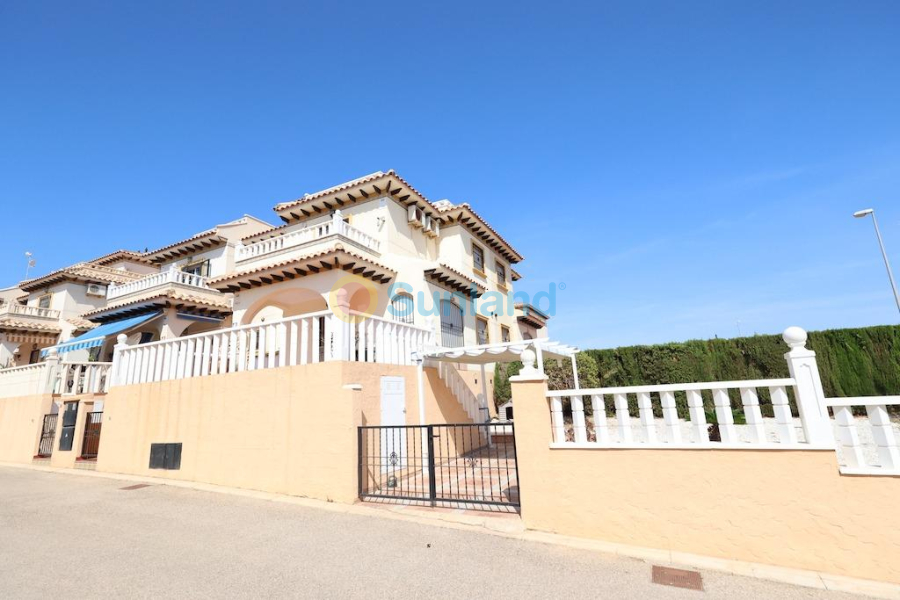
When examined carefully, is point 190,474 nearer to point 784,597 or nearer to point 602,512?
point 602,512

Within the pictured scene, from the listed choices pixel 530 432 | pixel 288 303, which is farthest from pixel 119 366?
Answer: pixel 530 432

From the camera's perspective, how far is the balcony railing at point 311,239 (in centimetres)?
1507

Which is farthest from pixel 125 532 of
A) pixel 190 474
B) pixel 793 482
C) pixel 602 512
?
pixel 793 482

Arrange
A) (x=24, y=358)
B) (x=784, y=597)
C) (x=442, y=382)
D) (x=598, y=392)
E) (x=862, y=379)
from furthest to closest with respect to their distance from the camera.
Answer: (x=24, y=358), (x=862, y=379), (x=442, y=382), (x=598, y=392), (x=784, y=597)

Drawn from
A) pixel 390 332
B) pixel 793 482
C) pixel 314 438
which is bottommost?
pixel 793 482

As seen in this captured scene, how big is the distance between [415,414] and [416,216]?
35.8 ft

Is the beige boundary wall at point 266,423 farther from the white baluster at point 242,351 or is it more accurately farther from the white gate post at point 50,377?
the white gate post at point 50,377

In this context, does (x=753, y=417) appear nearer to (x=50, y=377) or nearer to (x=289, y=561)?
(x=289, y=561)

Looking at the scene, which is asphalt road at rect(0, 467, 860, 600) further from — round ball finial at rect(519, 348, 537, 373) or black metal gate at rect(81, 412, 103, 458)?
black metal gate at rect(81, 412, 103, 458)

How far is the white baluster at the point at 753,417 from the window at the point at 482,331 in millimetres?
15149

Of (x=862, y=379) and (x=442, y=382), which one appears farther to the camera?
(x=862, y=379)

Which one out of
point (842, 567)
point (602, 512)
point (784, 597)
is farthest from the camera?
point (602, 512)

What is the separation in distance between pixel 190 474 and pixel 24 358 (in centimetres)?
2868

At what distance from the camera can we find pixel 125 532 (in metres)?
6.47
